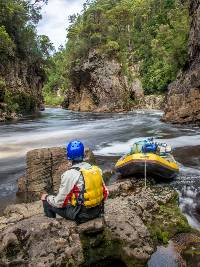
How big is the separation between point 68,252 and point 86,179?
3.32 ft

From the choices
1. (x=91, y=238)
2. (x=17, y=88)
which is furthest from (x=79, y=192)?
(x=17, y=88)

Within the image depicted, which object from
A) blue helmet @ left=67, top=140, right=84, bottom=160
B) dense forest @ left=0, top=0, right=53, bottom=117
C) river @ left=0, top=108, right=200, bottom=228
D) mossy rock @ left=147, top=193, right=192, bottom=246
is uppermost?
dense forest @ left=0, top=0, right=53, bottom=117

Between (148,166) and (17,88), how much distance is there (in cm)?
3142

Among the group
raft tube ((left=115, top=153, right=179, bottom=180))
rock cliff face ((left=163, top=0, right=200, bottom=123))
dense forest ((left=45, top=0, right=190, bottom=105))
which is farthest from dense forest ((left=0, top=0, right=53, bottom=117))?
raft tube ((left=115, top=153, right=179, bottom=180))

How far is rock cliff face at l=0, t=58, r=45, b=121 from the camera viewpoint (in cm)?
3259

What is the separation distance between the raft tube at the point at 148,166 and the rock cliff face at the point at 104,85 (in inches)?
1317

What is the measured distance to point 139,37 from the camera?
63500 millimetres

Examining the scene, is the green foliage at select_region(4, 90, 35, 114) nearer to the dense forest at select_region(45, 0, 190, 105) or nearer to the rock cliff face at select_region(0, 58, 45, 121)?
the rock cliff face at select_region(0, 58, 45, 121)

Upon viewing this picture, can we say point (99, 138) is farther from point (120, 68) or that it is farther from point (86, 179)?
point (120, 68)

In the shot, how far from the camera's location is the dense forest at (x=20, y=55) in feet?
112

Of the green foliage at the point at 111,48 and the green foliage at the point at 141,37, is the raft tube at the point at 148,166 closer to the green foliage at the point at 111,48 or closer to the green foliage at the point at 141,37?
the green foliage at the point at 141,37

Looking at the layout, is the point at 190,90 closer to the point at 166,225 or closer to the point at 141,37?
the point at 166,225

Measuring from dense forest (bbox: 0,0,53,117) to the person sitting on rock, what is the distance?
90.1 feet

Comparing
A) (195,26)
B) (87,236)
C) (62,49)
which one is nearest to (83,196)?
(87,236)
